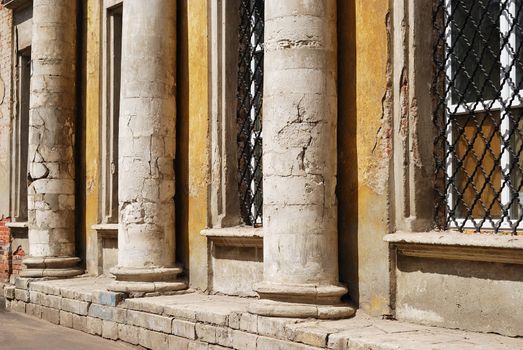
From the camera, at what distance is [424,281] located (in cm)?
550

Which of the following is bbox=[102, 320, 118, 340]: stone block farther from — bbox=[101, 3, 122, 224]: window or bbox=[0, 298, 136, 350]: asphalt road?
bbox=[101, 3, 122, 224]: window

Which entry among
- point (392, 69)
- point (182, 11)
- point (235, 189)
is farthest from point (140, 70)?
point (392, 69)

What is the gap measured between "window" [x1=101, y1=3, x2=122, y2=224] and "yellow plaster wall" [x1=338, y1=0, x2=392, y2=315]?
13.6 ft

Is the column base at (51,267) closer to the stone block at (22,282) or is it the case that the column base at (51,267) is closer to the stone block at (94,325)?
the stone block at (22,282)

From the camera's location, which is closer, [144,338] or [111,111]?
[144,338]

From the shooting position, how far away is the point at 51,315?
899cm

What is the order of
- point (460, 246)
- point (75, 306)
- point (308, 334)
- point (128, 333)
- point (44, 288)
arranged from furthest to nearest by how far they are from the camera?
point (44, 288) < point (75, 306) < point (128, 333) < point (308, 334) < point (460, 246)

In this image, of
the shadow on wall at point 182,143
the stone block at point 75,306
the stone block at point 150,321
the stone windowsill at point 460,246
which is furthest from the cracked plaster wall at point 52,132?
the stone windowsill at point 460,246

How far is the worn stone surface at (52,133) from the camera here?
32.5ft

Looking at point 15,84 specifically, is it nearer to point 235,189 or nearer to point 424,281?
point 235,189

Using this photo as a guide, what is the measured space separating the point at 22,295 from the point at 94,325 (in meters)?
2.09

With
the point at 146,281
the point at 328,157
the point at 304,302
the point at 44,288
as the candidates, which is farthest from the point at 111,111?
the point at 304,302

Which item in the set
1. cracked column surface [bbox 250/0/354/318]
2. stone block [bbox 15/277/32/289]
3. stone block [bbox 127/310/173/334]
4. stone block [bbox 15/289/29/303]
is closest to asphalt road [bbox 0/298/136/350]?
stone block [bbox 127/310/173/334]

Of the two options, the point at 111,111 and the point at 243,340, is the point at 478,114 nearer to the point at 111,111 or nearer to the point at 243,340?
the point at 243,340
